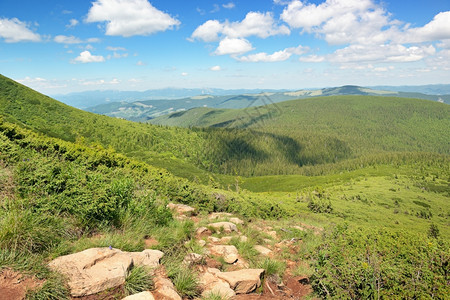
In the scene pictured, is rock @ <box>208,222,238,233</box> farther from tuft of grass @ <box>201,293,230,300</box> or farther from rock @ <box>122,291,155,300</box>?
rock @ <box>122,291,155,300</box>

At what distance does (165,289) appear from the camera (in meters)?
4.78

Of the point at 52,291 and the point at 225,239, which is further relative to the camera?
the point at 225,239

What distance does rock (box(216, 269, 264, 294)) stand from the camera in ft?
19.0

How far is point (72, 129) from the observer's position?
97625 millimetres

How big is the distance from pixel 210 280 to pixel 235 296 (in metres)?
0.73

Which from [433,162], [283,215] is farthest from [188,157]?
[433,162]

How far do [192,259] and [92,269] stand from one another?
99.1 inches

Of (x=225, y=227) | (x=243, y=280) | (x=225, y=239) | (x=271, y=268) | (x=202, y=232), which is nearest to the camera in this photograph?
(x=243, y=280)

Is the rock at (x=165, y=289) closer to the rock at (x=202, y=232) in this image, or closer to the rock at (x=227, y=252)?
the rock at (x=227, y=252)

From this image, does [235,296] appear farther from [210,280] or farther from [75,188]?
[75,188]

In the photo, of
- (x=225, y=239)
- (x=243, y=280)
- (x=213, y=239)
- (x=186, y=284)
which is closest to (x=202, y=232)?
(x=213, y=239)

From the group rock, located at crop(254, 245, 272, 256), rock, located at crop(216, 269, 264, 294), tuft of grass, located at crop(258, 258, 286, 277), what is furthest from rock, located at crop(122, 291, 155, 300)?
rock, located at crop(254, 245, 272, 256)

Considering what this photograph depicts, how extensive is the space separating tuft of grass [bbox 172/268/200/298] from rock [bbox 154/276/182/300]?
15cm

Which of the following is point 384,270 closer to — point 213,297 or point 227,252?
point 213,297
